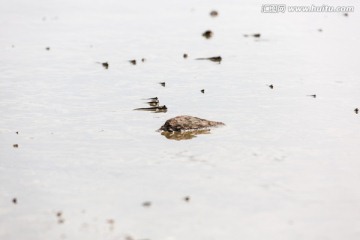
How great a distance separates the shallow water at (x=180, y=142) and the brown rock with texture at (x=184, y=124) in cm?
37

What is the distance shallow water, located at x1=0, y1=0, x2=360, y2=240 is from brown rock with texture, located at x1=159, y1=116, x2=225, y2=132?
0.37 m

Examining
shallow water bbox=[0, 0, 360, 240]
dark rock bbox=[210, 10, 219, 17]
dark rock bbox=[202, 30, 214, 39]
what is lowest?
shallow water bbox=[0, 0, 360, 240]

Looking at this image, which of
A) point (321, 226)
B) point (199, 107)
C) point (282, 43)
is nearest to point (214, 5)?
point (282, 43)

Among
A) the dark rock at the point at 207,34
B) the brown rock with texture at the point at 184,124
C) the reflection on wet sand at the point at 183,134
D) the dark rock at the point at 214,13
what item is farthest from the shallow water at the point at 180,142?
the dark rock at the point at 214,13

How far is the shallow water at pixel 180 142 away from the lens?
8.69 metres

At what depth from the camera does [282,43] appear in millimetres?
24141

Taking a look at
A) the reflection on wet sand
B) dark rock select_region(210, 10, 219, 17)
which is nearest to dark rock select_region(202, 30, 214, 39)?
dark rock select_region(210, 10, 219, 17)

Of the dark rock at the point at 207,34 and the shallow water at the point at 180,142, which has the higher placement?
the dark rock at the point at 207,34

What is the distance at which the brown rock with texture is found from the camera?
12711 millimetres

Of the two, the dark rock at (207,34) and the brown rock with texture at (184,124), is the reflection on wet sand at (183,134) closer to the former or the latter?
the brown rock with texture at (184,124)

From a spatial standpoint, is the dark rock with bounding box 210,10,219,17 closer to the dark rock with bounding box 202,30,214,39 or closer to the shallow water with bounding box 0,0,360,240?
the dark rock with bounding box 202,30,214,39

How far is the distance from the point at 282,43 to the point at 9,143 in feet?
50.4

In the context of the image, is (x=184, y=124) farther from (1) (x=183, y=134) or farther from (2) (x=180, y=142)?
(2) (x=180, y=142)

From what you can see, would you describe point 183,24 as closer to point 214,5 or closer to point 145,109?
point 214,5
